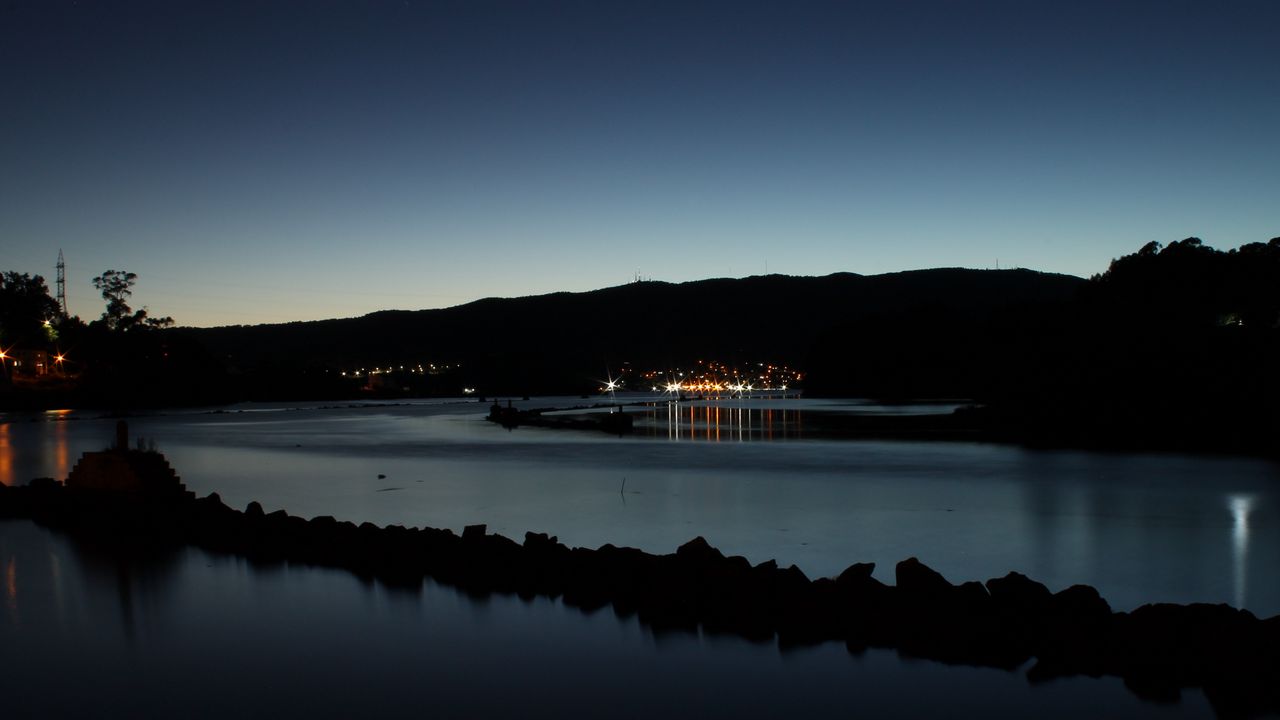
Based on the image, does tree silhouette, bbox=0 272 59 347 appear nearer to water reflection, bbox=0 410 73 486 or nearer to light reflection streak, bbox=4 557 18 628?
water reflection, bbox=0 410 73 486

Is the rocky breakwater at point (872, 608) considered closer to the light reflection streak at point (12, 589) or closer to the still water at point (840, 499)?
the light reflection streak at point (12, 589)

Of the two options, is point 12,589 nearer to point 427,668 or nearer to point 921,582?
point 427,668

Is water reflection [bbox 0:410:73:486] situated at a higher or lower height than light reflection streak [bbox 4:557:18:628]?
lower

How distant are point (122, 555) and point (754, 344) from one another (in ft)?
451

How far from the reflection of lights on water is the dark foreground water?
4.16m

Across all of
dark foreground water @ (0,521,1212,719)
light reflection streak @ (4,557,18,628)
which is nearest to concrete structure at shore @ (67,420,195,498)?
light reflection streak @ (4,557,18,628)

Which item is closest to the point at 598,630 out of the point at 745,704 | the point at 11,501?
the point at 745,704

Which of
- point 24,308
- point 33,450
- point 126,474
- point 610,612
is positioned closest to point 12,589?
point 126,474

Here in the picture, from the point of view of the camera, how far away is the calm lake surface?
17.2 feet

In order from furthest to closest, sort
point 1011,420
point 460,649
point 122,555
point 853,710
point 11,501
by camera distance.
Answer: point 1011,420
point 11,501
point 122,555
point 460,649
point 853,710

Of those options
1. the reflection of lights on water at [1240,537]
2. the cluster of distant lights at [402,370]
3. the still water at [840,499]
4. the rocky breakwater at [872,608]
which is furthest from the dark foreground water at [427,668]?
the cluster of distant lights at [402,370]

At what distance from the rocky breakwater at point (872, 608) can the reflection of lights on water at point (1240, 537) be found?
288cm

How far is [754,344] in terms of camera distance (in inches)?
5689

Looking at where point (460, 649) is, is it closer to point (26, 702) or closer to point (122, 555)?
point (26, 702)
